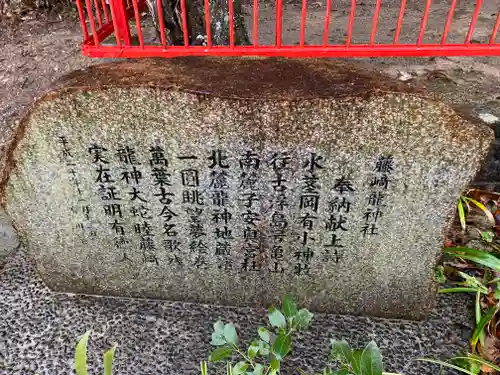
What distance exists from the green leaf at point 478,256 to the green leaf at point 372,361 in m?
1.11

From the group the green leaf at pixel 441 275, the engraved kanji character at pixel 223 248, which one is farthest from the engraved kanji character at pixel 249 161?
the green leaf at pixel 441 275

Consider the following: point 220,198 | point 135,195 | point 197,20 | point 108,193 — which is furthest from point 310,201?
point 197,20

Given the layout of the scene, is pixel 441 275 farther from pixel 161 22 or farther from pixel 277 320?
pixel 161 22

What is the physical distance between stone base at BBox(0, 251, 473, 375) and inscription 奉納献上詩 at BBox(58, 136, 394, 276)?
29 cm

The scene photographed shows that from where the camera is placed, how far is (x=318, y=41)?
3.71 metres

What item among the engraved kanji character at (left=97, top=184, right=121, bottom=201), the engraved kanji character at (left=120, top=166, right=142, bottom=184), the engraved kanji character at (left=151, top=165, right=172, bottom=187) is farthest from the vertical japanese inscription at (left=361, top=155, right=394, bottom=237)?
the engraved kanji character at (left=97, top=184, right=121, bottom=201)

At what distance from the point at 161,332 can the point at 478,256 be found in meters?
1.61

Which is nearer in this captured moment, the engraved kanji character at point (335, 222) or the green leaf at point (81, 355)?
the green leaf at point (81, 355)

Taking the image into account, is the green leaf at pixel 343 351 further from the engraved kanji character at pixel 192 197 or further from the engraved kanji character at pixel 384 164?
the engraved kanji character at pixel 192 197

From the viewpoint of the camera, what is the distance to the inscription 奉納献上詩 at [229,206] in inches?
71.5

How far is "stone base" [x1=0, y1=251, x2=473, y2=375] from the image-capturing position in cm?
206

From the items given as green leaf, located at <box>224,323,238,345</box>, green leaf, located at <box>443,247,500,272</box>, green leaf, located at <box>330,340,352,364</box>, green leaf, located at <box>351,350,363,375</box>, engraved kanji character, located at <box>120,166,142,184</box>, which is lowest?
green leaf, located at <box>443,247,500,272</box>

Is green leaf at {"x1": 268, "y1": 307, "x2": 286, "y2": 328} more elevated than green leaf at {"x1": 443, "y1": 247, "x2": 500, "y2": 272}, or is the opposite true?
green leaf at {"x1": 268, "y1": 307, "x2": 286, "y2": 328}

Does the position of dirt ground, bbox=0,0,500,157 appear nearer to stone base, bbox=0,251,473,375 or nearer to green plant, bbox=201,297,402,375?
stone base, bbox=0,251,473,375
